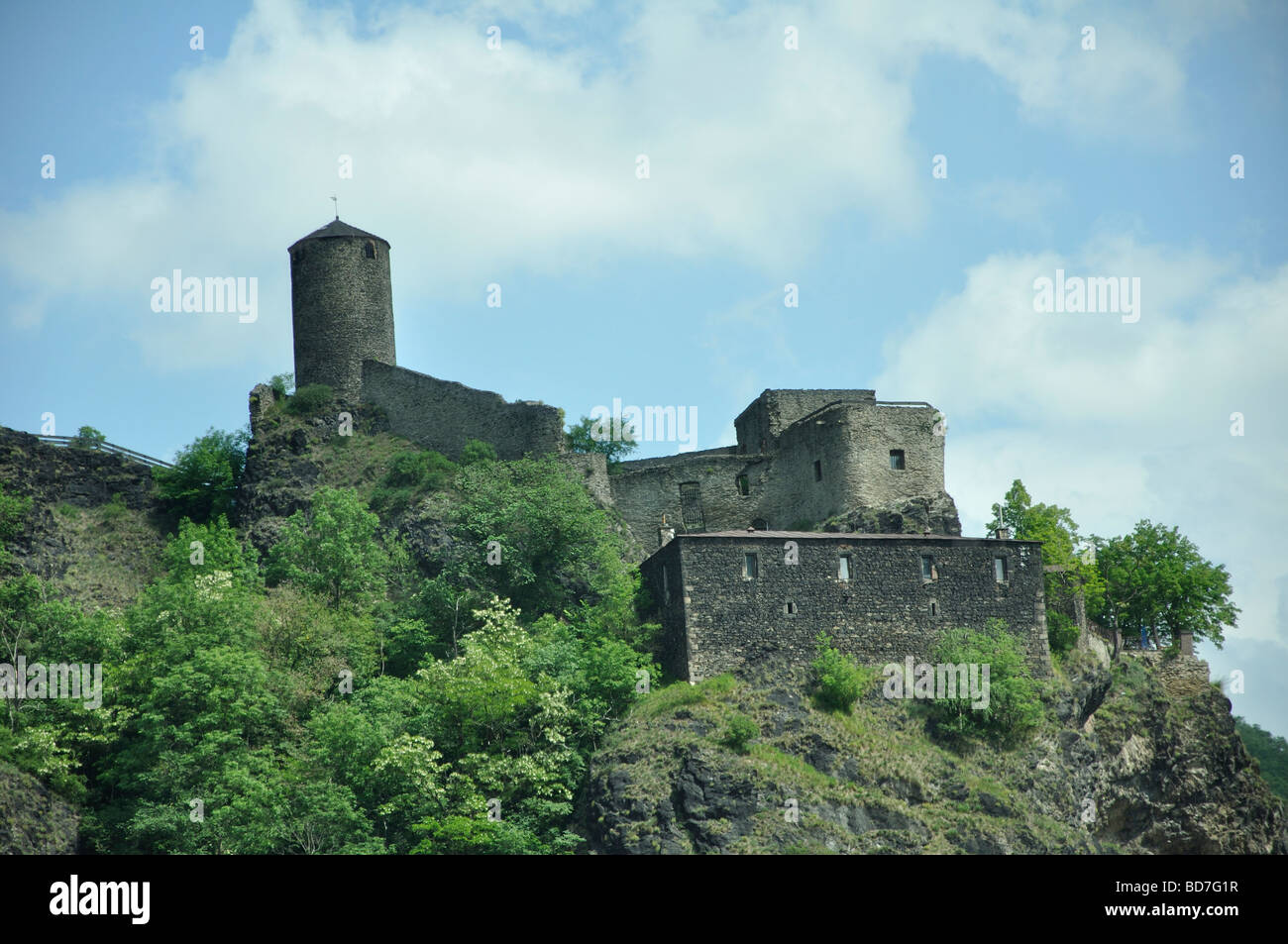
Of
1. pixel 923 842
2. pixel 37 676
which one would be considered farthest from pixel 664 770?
pixel 37 676

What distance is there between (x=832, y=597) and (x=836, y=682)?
3.26 meters

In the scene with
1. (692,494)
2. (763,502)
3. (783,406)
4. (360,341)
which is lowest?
(763,502)

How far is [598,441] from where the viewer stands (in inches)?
2940

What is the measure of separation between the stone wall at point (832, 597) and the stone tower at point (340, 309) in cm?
2113

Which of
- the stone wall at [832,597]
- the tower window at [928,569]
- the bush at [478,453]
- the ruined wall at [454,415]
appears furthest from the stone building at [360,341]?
the tower window at [928,569]

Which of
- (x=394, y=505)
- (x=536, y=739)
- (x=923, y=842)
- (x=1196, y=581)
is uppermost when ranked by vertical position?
(x=394, y=505)

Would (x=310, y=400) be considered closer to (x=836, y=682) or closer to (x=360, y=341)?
(x=360, y=341)

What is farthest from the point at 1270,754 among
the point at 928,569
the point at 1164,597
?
the point at 928,569

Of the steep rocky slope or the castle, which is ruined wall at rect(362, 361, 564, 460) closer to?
the castle

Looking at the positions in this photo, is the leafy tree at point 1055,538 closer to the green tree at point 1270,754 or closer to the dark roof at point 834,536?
the dark roof at point 834,536

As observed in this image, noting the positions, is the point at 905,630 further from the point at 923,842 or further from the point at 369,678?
the point at 369,678

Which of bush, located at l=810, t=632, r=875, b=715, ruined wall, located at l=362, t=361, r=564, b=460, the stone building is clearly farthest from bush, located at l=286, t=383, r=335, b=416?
bush, located at l=810, t=632, r=875, b=715
